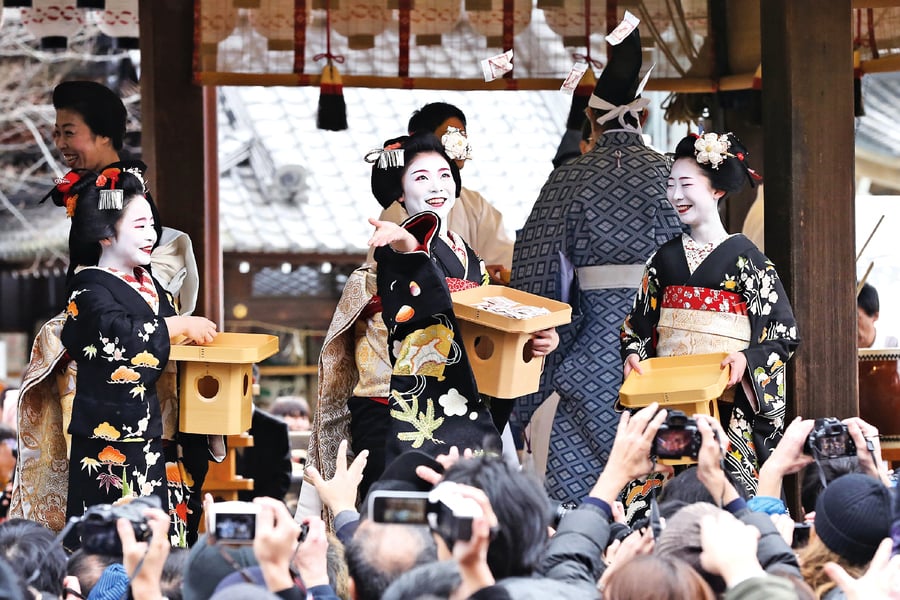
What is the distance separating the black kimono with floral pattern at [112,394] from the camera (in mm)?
5457

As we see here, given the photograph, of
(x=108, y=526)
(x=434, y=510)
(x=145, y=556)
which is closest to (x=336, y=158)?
(x=108, y=526)

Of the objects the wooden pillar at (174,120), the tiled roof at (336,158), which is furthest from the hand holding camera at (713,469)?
the tiled roof at (336,158)

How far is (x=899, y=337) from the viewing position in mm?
9883

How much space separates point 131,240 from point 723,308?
2.34 meters

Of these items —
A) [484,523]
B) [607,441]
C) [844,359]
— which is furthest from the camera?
[607,441]

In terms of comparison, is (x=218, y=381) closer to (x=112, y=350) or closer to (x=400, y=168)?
(x=112, y=350)

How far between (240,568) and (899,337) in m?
7.47

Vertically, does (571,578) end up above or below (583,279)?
below

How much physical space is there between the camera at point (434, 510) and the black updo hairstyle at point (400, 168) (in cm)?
262

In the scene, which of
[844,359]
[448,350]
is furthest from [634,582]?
[844,359]

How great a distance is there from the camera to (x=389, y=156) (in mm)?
5750

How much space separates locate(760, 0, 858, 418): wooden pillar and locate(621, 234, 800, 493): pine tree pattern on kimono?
127mm

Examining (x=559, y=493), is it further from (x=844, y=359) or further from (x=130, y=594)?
(x=130, y=594)

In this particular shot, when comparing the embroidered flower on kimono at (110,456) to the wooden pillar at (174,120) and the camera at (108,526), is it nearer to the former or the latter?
the camera at (108,526)
